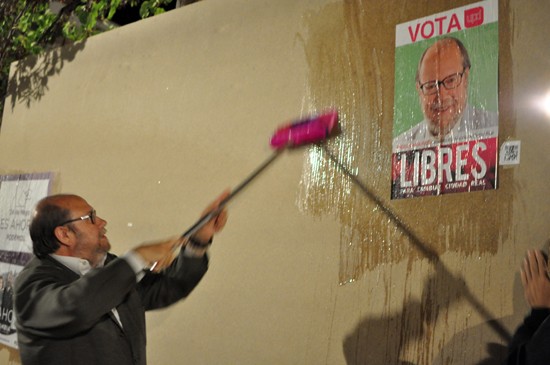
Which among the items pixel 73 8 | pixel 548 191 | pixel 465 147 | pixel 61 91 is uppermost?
pixel 73 8

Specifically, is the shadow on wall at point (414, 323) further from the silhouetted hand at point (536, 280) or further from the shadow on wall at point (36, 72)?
the shadow on wall at point (36, 72)

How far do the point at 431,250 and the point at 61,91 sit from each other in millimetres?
2822

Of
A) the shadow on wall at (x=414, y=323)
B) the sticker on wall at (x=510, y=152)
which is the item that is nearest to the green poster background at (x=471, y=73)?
the sticker on wall at (x=510, y=152)

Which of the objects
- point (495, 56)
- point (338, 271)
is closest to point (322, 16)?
point (495, 56)

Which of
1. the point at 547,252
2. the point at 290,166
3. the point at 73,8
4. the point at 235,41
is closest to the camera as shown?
the point at 547,252

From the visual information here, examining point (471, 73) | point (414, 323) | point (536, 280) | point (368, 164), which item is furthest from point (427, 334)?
point (471, 73)

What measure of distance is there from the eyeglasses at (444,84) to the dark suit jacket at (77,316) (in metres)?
1.33

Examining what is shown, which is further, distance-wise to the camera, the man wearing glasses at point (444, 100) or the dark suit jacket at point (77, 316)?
the man wearing glasses at point (444, 100)

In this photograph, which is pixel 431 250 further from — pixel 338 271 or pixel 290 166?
pixel 290 166

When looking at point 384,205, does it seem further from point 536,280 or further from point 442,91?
point 536,280

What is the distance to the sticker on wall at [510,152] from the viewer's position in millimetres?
2232

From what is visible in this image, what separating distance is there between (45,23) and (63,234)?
3.03m

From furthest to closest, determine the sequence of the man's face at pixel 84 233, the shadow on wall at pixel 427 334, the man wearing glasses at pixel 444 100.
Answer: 1. the man wearing glasses at pixel 444 100
2. the man's face at pixel 84 233
3. the shadow on wall at pixel 427 334

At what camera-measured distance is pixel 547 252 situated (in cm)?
212
